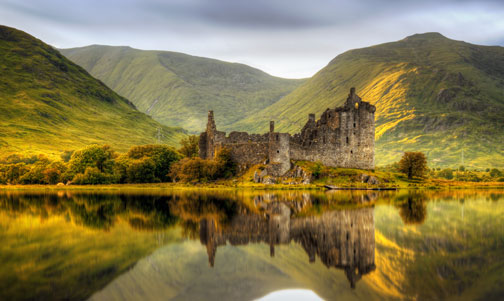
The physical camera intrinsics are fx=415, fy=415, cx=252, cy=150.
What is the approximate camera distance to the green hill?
5059 inches

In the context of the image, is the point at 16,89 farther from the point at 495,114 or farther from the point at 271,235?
the point at 495,114

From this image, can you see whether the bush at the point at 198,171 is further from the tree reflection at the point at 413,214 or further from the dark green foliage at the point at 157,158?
the tree reflection at the point at 413,214

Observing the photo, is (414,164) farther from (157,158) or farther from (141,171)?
(141,171)

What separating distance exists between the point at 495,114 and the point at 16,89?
198 meters

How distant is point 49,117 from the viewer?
154 metres

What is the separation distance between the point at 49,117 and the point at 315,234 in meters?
156

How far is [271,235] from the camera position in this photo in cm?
2042

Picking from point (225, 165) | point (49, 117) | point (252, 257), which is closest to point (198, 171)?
point (225, 165)

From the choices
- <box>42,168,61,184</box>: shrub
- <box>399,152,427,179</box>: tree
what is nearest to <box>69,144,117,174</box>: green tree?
<box>42,168,61,184</box>: shrub

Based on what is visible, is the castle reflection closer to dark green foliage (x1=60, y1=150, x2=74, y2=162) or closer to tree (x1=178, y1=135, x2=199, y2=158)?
tree (x1=178, y1=135, x2=199, y2=158)

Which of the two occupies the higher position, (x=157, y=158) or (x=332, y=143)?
(x=332, y=143)

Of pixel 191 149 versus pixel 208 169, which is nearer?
pixel 208 169

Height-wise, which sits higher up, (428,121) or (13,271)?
(428,121)

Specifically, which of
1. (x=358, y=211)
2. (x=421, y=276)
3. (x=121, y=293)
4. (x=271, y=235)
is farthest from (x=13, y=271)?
(x=358, y=211)
